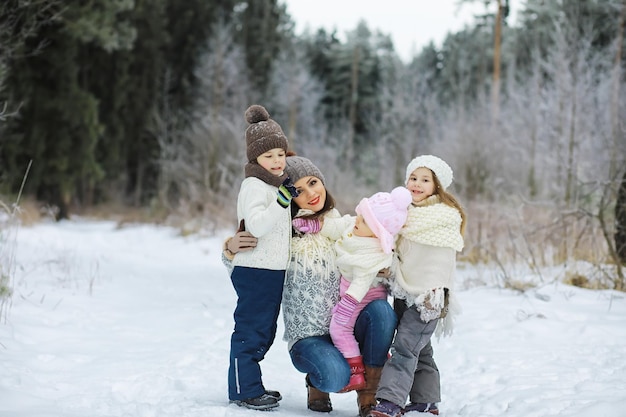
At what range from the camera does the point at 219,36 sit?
80.1 feet

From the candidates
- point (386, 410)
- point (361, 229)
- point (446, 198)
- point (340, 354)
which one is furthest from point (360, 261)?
point (386, 410)

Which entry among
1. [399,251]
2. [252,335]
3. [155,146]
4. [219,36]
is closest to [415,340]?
[399,251]

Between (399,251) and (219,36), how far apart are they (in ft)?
73.8

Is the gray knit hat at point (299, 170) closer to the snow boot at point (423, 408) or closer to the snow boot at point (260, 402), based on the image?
the snow boot at point (260, 402)

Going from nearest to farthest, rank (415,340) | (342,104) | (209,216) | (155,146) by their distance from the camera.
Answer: (415,340) → (209,216) → (155,146) → (342,104)

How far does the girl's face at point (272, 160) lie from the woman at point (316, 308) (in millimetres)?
87

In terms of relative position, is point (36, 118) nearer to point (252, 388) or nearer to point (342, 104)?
point (252, 388)

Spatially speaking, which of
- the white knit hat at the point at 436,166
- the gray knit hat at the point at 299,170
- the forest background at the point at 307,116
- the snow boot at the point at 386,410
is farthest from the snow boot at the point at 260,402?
the forest background at the point at 307,116

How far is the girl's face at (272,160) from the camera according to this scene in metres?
3.53

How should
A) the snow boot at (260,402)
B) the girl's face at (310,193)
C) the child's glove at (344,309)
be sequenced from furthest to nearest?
the girl's face at (310,193)
the snow boot at (260,402)
the child's glove at (344,309)

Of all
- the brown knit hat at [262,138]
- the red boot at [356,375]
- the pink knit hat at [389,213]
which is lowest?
the red boot at [356,375]

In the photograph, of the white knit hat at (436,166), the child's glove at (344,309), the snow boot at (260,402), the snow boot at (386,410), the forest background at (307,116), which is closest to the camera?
the snow boot at (386,410)

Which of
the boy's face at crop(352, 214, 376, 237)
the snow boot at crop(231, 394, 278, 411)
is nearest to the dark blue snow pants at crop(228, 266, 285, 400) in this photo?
the snow boot at crop(231, 394, 278, 411)

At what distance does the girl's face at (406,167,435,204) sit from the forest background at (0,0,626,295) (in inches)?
134
